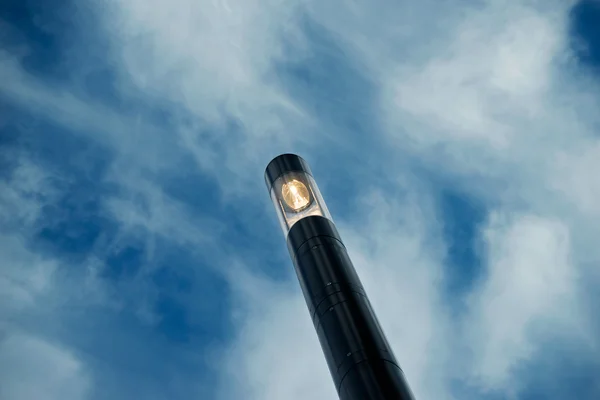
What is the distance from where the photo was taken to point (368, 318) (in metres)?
7.29

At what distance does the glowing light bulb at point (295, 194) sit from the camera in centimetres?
991

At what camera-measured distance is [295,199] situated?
10.0m

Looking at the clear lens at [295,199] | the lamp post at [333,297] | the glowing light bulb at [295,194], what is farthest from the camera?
the glowing light bulb at [295,194]

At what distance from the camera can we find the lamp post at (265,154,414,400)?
6.37m

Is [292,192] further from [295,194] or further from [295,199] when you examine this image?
[295,199]

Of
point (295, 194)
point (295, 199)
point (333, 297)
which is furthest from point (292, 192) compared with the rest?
point (333, 297)

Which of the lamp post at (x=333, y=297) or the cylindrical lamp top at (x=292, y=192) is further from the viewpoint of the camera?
the cylindrical lamp top at (x=292, y=192)

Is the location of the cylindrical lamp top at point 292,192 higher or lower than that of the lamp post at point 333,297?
higher

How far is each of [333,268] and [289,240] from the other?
1306 mm

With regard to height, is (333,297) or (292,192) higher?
(292,192)

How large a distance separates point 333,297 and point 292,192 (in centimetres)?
309

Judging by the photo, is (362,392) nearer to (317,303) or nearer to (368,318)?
(368,318)

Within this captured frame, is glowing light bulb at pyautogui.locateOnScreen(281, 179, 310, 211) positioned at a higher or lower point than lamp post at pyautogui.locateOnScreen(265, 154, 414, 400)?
higher

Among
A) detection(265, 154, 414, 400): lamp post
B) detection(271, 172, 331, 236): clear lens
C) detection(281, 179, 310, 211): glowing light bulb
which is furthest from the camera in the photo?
detection(281, 179, 310, 211): glowing light bulb
